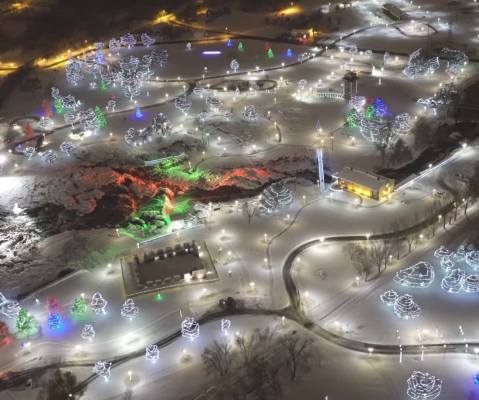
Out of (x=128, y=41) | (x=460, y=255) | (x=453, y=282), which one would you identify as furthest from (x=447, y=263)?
(x=128, y=41)

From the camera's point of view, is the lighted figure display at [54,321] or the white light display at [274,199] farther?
the white light display at [274,199]

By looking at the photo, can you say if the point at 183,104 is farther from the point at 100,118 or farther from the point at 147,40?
the point at 147,40

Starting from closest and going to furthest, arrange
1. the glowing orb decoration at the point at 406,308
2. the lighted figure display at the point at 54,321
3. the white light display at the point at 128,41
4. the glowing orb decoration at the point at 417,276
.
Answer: the glowing orb decoration at the point at 406,308 → the lighted figure display at the point at 54,321 → the glowing orb decoration at the point at 417,276 → the white light display at the point at 128,41

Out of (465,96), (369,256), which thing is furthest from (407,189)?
(465,96)

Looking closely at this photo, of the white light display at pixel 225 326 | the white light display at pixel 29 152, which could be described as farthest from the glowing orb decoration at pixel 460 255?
the white light display at pixel 29 152

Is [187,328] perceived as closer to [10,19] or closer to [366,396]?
[366,396]

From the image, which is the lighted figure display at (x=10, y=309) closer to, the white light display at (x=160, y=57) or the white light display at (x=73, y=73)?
the white light display at (x=73, y=73)

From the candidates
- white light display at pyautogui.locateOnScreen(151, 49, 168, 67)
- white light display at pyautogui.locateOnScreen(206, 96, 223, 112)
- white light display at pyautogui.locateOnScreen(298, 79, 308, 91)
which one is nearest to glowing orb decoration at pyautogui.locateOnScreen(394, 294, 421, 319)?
white light display at pyautogui.locateOnScreen(206, 96, 223, 112)
